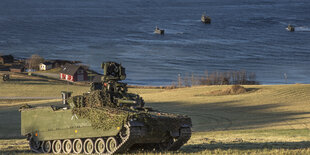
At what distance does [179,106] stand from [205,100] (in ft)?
13.3

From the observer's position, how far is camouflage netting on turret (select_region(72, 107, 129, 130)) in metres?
21.4

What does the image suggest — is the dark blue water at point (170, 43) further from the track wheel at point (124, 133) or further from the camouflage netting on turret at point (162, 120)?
the track wheel at point (124, 133)

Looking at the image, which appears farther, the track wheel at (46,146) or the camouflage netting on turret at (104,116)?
the track wheel at (46,146)

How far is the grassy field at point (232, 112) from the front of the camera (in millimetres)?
32506

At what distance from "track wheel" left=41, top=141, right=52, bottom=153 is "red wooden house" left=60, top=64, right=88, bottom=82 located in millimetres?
57659

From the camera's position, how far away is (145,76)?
93562mm

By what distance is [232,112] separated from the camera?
49469mm

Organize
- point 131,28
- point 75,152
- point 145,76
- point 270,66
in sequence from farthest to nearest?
point 131,28
point 270,66
point 145,76
point 75,152

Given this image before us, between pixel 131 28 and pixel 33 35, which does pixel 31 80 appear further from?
pixel 131 28

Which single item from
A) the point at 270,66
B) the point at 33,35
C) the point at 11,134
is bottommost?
the point at 11,134

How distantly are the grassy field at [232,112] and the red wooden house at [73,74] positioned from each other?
43.8 ft

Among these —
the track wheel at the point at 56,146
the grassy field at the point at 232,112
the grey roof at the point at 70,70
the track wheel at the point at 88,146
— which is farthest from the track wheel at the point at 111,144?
the grey roof at the point at 70,70

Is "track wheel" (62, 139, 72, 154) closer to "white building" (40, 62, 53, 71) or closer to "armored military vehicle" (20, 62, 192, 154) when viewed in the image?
"armored military vehicle" (20, 62, 192, 154)

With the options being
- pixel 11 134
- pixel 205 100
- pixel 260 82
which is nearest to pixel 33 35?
pixel 260 82
